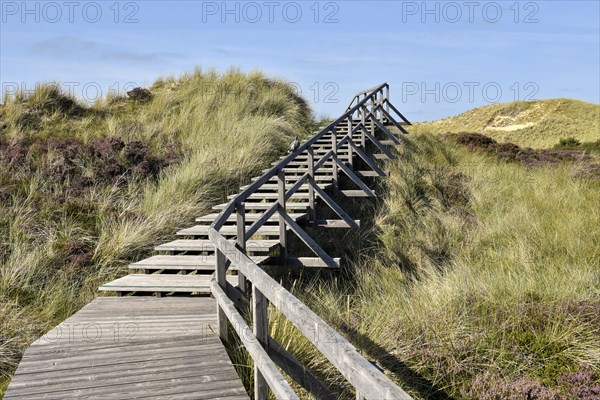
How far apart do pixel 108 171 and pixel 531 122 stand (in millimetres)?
41589

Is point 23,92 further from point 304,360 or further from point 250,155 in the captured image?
point 304,360

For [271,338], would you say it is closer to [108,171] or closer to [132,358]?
[132,358]

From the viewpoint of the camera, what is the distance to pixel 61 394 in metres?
4.11

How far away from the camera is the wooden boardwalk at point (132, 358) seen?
4.15m

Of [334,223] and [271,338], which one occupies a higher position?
[334,223]

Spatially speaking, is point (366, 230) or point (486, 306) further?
point (366, 230)

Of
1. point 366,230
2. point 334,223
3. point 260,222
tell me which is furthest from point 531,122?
point 260,222

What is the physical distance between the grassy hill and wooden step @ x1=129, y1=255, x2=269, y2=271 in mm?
34405

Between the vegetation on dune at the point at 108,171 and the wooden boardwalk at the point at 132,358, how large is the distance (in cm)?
79

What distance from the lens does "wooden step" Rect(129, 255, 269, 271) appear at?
7.13 metres

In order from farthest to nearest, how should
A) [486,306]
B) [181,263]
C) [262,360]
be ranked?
[181,263] → [486,306] → [262,360]

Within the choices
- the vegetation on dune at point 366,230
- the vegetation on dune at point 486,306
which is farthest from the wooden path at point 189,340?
the vegetation on dune at point 486,306

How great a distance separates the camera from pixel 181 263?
728cm

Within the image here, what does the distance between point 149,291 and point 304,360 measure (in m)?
2.68
